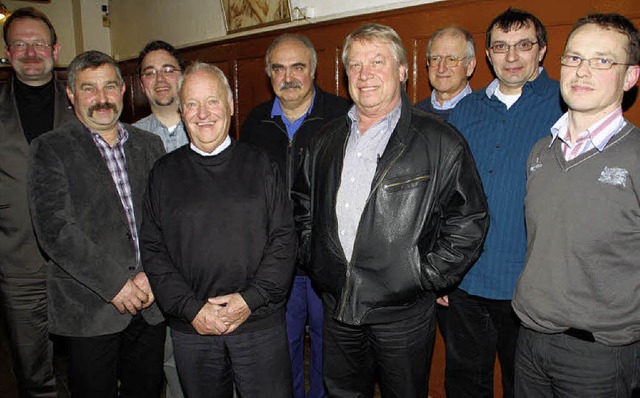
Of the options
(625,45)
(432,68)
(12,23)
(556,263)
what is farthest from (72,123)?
(625,45)

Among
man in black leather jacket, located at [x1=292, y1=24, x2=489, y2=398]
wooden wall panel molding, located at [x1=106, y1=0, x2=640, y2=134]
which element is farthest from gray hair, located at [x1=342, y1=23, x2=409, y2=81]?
wooden wall panel molding, located at [x1=106, y1=0, x2=640, y2=134]

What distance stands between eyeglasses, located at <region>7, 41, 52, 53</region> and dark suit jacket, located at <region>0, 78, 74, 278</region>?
0.19 m

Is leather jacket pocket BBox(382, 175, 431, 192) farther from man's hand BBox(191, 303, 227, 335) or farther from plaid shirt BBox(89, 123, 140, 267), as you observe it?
plaid shirt BBox(89, 123, 140, 267)

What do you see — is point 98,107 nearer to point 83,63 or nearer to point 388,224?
point 83,63

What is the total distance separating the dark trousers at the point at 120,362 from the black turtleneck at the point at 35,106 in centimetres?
122

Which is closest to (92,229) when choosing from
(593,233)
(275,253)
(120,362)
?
(120,362)

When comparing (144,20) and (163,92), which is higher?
(144,20)

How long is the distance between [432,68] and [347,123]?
0.86 m

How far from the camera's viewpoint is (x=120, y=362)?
2.33 m

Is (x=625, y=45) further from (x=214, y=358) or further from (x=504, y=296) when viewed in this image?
(x=214, y=358)

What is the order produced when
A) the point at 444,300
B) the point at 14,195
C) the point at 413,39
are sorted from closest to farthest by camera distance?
the point at 444,300 < the point at 14,195 < the point at 413,39

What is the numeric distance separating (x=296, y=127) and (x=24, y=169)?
4.94ft

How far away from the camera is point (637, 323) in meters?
1.54

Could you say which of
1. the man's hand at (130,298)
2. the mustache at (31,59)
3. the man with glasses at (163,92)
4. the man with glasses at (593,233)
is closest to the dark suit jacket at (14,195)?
the mustache at (31,59)
